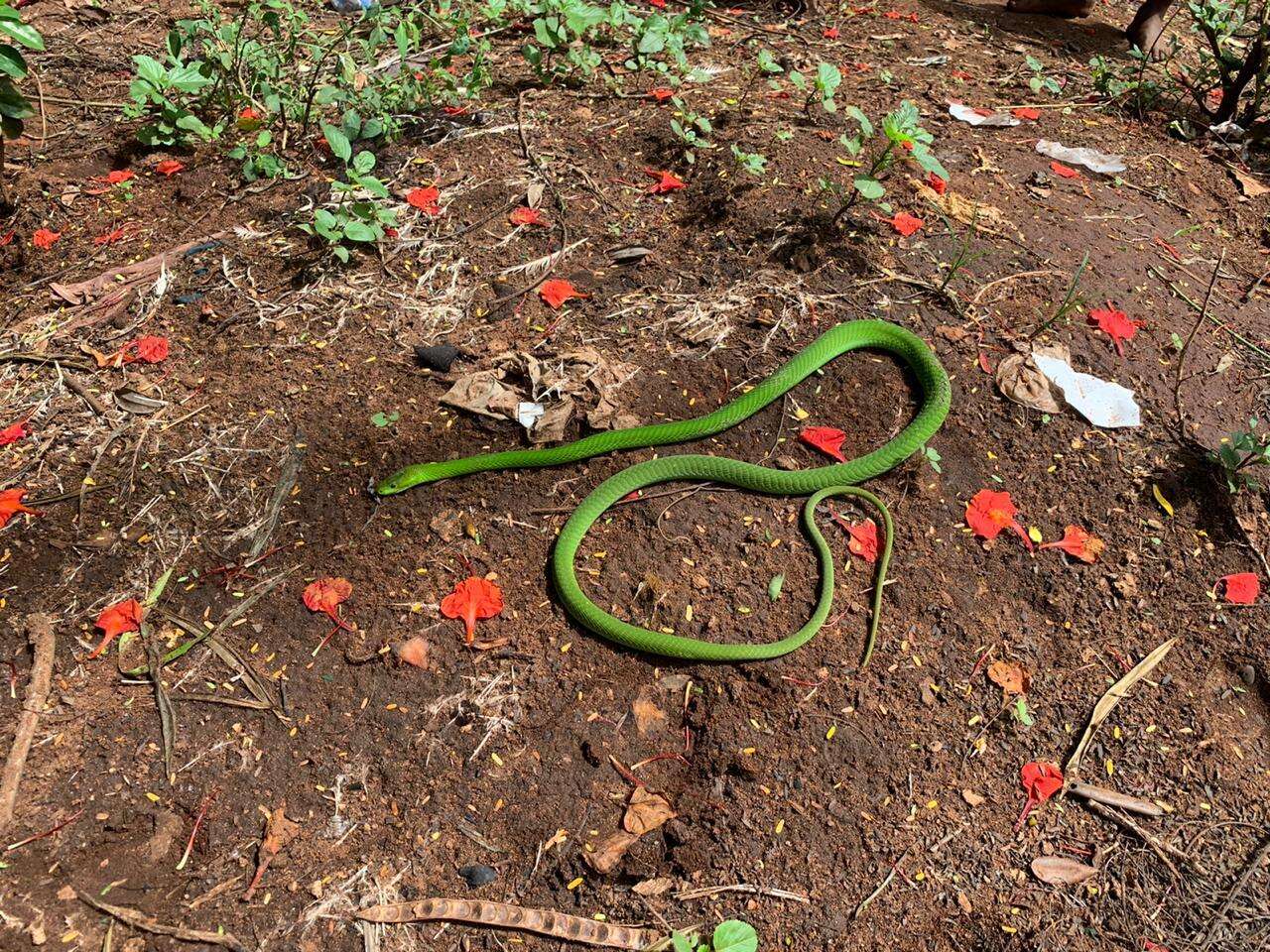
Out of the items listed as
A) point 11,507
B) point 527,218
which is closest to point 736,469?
point 527,218

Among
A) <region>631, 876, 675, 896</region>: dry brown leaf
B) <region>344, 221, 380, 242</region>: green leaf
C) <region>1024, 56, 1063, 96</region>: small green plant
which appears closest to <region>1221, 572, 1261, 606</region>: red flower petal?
<region>631, 876, 675, 896</region>: dry brown leaf

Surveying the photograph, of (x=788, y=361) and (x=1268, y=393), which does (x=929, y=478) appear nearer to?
(x=788, y=361)

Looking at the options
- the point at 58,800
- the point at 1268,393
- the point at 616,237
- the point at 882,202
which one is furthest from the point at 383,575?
the point at 1268,393

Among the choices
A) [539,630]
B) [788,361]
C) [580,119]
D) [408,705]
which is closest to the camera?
[408,705]

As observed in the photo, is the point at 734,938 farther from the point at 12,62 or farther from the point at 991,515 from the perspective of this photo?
the point at 12,62

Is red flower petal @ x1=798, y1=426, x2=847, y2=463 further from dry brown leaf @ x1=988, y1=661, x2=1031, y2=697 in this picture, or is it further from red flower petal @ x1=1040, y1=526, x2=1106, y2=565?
dry brown leaf @ x1=988, y1=661, x2=1031, y2=697

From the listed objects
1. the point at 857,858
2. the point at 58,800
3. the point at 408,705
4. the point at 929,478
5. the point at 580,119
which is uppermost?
the point at 580,119
